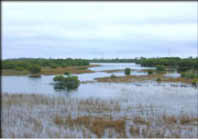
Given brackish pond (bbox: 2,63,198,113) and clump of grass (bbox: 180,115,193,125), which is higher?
clump of grass (bbox: 180,115,193,125)

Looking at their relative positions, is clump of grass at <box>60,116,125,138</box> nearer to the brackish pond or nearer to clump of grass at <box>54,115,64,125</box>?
clump of grass at <box>54,115,64,125</box>

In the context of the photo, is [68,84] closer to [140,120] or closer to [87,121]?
[87,121]

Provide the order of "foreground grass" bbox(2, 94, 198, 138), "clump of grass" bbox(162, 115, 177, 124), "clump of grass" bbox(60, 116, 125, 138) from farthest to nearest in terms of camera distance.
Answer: "clump of grass" bbox(162, 115, 177, 124) < "clump of grass" bbox(60, 116, 125, 138) < "foreground grass" bbox(2, 94, 198, 138)

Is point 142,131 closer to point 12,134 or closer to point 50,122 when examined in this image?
point 50,122

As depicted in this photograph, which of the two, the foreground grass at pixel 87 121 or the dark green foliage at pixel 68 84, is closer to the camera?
the foreground grass at pixel 87 121

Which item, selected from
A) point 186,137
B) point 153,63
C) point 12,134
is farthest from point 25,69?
point 153,63

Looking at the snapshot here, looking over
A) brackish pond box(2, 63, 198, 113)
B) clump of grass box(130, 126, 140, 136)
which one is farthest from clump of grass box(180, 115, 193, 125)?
clump of grass box(130, 126, 140, 136)

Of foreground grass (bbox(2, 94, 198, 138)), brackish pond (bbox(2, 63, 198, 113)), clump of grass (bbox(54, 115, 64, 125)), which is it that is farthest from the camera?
brackish pond (bbox(2, 63, 198, 113))

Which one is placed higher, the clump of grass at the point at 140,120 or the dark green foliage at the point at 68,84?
the clump of grass at the point at 140,120

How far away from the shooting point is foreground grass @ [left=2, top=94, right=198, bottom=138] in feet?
47.2

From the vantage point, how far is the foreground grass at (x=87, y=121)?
14398mm

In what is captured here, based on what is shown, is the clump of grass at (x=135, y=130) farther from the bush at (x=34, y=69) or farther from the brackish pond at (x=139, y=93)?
the bush at (x=34, y=69)

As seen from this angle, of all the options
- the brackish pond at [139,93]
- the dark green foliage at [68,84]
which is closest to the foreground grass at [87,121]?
the brackish pond at [139,93]

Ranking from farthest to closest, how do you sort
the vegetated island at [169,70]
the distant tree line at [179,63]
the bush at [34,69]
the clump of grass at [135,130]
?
the distant tree line at [179,63], the bush at [34,69], the vegetated island at [169,70], the clump of grass at [135,130]
